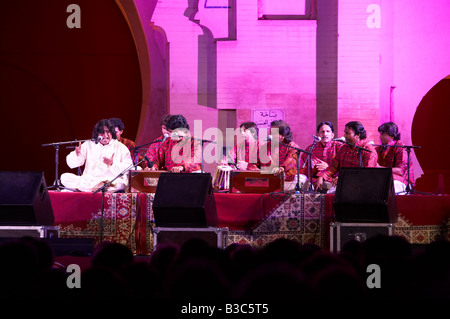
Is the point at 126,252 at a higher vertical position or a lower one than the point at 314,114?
lower

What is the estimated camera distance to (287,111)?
762 cm

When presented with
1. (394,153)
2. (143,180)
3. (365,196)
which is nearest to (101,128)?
(143,180)

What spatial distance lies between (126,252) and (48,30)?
269 inches

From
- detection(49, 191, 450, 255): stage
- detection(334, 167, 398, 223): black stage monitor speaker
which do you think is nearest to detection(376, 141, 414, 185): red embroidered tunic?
detection(49, 191, 450, 255): stage

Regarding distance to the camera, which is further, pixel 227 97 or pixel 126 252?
pixel 227 97

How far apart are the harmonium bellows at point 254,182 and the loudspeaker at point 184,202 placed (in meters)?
0.91

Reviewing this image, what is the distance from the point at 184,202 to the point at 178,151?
2013mm

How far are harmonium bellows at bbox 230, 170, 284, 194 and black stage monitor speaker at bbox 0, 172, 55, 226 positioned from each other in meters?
1.76

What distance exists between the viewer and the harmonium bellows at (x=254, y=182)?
5176 mm

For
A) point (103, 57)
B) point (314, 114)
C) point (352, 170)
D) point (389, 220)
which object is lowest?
point (389, 220)

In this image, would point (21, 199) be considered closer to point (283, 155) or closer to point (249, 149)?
point (249, 149)
